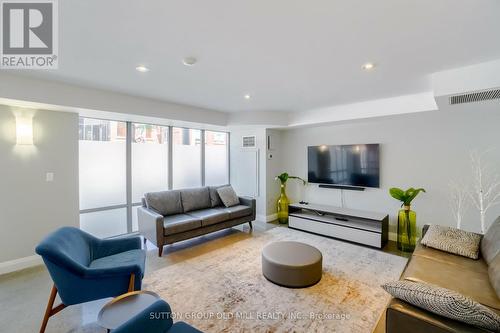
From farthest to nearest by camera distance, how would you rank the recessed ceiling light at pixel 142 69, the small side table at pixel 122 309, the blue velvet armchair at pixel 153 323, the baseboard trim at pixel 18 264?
the baseboard trim at pixel 18 264
the recessed ceiling light at pixel 142 69
the small side table at pixel 122 309
the blue velvet armchair at pixel 153 323

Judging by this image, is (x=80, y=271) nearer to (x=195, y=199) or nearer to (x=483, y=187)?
(x=195, y=199)

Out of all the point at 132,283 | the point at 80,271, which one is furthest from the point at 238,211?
the point at 80,271

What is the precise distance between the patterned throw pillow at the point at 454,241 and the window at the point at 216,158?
435 cm

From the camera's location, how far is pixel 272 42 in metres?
2.00

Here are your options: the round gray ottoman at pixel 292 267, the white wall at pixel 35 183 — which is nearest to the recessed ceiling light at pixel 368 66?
the round gray ottoman at pixel 292 267

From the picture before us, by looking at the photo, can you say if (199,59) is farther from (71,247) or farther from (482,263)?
(482,263)

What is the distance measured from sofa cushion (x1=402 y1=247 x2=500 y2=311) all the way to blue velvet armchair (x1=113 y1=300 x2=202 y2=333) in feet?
6.35

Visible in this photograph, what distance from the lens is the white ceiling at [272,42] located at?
5.10 ft

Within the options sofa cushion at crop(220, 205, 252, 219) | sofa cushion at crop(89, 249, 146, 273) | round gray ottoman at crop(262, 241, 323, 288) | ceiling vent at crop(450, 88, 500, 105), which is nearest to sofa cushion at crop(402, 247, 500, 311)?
round gray ottoman at crop(262, 241, 323, 288)

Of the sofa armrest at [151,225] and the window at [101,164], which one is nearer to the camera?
the sofa armrest at [151,225]

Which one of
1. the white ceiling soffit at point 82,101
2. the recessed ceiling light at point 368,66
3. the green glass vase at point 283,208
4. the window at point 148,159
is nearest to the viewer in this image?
the recessed ceiling light at point 368,66

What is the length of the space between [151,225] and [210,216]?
0.96m

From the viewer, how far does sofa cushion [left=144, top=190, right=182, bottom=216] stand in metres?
3.92

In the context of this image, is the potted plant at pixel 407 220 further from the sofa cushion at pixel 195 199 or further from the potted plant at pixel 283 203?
the sofa cushion at pixel 195 199
